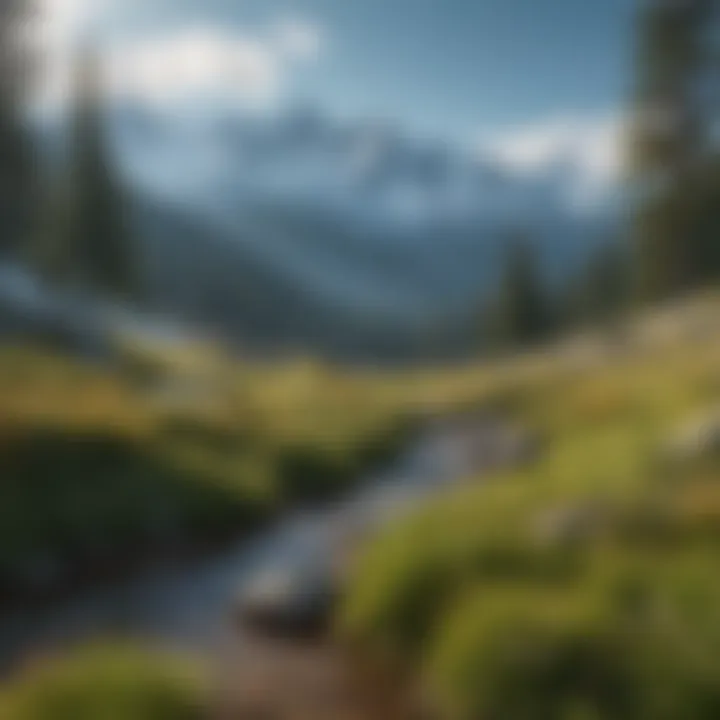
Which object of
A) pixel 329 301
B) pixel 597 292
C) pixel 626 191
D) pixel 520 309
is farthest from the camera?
pixel 329 301

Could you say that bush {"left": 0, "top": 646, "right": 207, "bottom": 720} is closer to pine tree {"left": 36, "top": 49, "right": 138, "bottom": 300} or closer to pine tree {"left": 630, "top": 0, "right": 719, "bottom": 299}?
pine tree {"left": 36, "top": 49, "right": 138, "bottom": 300}

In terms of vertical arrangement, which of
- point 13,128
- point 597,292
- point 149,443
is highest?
point 13,128

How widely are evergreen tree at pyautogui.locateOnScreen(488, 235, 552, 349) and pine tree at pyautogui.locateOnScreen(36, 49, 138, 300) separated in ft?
6.46

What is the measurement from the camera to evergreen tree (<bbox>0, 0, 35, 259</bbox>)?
Answer: 5277 mm

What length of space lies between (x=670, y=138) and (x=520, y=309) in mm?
1301

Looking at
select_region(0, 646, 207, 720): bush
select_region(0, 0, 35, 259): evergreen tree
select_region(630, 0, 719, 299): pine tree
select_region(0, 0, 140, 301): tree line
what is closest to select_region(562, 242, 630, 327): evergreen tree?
select_region(630, 0, 719, 299): pine tree

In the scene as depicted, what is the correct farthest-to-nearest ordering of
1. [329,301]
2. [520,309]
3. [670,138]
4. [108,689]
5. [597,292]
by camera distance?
1. [329,301]
2. [670,138]
3. [597,292]
4. [520,309]
5. [108,689]

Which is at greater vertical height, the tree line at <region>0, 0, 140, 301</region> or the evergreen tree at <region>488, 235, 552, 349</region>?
the tree line at <region>0, 0, 140, 301</region>

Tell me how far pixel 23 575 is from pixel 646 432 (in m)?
3.26

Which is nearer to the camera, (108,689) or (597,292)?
(108,689)

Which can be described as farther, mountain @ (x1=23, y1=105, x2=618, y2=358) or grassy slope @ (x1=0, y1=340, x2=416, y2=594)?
mountain @ (x1=23, y1=105, x2=618, y2=358)

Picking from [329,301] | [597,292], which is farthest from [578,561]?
[329,301]

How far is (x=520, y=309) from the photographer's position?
5.14 metres

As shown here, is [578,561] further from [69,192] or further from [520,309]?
[69,192]
